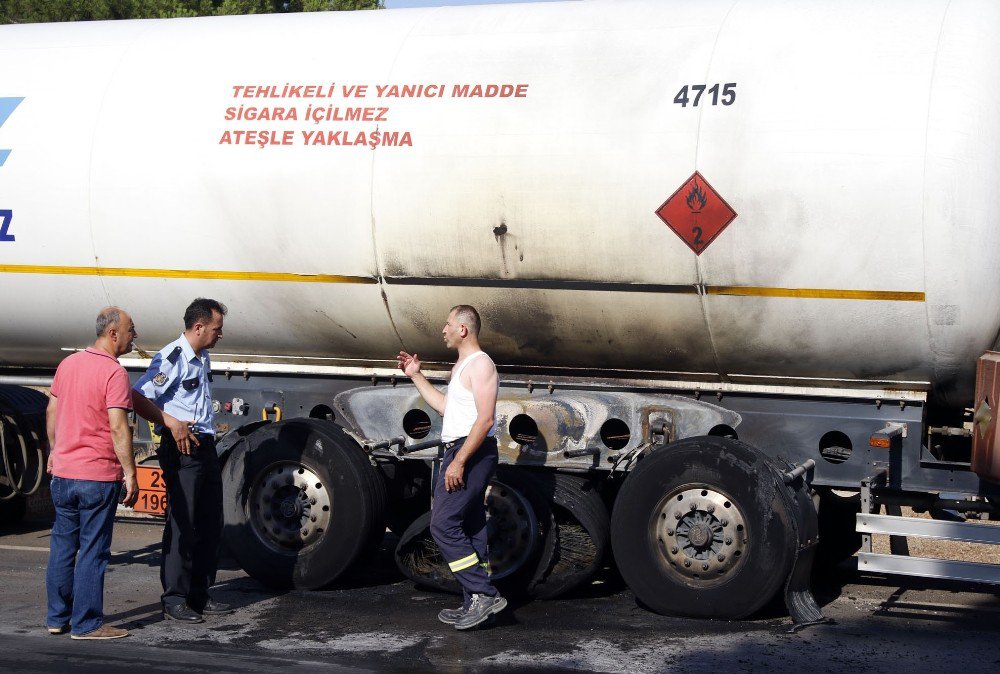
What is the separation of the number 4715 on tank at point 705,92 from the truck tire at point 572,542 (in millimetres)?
2394

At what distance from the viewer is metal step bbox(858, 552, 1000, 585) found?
694cm

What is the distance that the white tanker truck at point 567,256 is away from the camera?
7.19 metres

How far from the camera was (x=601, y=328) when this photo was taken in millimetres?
7895

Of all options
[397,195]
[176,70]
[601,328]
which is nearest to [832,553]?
[601,328]

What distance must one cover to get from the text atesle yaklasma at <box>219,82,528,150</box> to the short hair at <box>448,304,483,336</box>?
115 centimetres

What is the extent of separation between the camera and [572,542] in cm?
800

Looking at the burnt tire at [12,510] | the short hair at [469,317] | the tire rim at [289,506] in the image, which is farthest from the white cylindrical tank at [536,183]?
the burnt tire at [12,510]

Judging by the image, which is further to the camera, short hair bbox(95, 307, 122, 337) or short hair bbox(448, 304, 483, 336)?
short hair bbox(448, 304, 483, 336)

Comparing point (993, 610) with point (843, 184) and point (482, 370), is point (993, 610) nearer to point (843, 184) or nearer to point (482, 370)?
point (843, 184)

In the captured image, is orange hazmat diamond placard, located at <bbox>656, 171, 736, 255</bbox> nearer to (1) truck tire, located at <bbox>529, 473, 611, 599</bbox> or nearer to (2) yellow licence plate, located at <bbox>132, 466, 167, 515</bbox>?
(1) truck tire, located at <bbox>529, 473, 611, 599</bbox>

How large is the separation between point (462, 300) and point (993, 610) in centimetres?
370

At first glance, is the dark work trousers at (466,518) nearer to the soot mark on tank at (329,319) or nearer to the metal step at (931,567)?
the soot mark on tank at (329,319)

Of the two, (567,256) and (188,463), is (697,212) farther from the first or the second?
(188,463)

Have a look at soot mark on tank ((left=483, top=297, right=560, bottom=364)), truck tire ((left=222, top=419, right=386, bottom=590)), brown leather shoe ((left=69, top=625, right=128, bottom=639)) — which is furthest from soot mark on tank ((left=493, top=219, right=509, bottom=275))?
brown leather shoe ((left=69, top=625, right=128, bottom=639))
